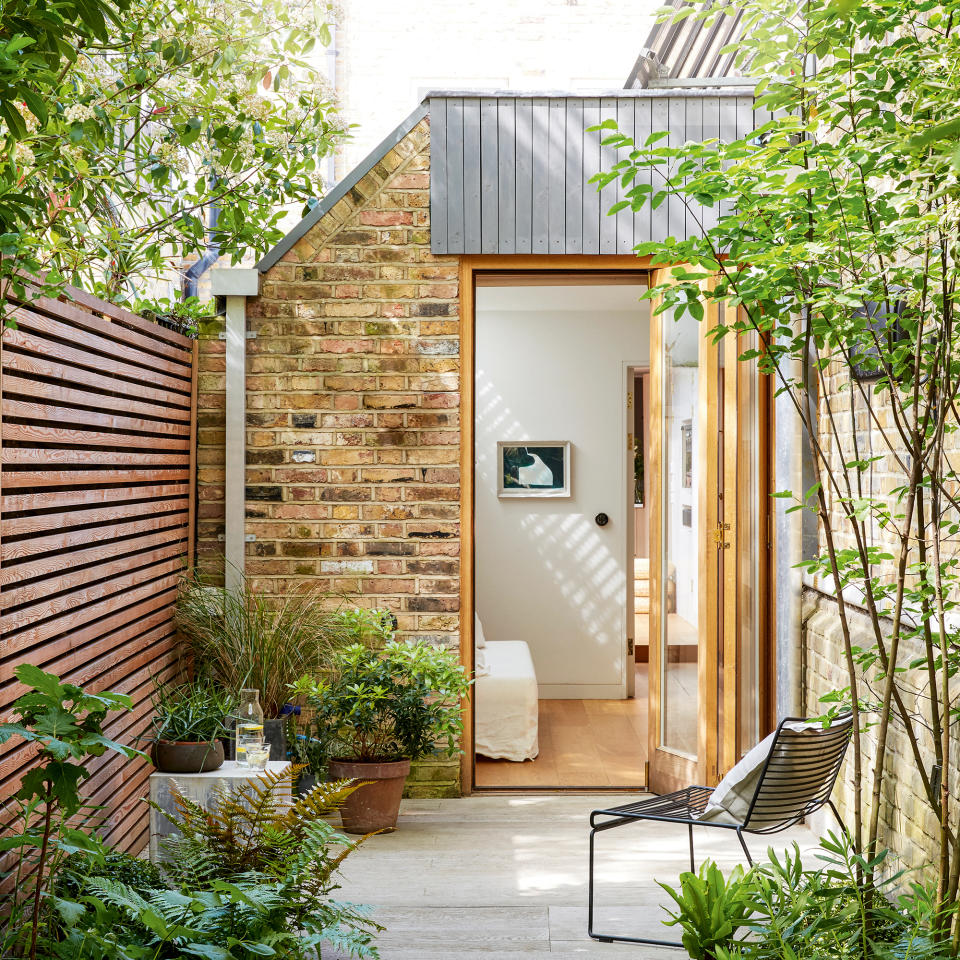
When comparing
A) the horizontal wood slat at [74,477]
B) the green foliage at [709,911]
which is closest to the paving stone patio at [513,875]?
the green foliage at [709,911]

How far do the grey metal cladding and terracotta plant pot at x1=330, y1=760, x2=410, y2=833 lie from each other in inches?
92.2

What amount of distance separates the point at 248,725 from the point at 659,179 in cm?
304

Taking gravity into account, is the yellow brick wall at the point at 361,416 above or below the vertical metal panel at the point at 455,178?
below

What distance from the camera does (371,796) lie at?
4199mm

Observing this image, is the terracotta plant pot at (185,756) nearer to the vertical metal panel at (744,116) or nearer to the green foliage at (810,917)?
the green foliage at (810,917)

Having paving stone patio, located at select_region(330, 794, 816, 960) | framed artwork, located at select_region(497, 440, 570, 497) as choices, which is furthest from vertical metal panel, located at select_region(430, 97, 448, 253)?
framed artwork, located at select_region(497, 440, 570, 497)

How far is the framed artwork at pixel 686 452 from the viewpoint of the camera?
4.75 metres

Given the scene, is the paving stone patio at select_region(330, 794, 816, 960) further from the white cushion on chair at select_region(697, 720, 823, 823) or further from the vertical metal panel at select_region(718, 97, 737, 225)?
the vertical metal panel at select_region(718, 97, 737, 225)

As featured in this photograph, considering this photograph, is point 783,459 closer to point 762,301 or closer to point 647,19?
point 762,301

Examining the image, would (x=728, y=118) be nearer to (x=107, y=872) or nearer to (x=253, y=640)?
(x=253, y=640)

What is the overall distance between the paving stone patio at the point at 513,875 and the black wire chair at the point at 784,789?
→ 0.44 feet

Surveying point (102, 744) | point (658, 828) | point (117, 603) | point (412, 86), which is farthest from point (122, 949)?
point (412, 86)

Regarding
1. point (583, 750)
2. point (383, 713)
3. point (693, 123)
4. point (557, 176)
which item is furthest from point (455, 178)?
point (583, 750)

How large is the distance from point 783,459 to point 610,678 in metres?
3.13
